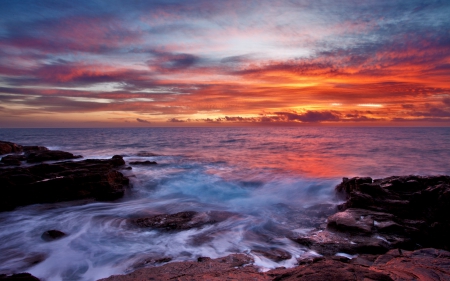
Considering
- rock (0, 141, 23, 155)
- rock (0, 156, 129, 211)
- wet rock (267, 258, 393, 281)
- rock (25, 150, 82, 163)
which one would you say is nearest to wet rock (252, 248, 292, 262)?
wet rock (267, 258, 393, 281)

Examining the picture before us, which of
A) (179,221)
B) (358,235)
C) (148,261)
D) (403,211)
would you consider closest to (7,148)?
(179,221)

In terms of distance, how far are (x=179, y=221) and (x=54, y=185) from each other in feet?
21.8

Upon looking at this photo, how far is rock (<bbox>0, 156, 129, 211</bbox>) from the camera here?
454 inches

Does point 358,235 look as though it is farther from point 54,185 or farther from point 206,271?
point 54,185

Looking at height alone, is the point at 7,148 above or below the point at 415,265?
above

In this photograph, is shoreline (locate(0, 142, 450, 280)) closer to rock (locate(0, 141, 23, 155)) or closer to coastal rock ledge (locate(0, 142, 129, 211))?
coastal rock ledge (locate(0, 142, 129, 211))

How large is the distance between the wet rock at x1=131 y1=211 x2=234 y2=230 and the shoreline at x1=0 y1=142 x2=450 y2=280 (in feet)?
0.11

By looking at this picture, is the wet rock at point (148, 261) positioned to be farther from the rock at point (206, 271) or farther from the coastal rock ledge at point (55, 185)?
the coastal rock ledge at point (55, 185)

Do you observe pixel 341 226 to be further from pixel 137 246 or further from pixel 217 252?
pixel 137 246

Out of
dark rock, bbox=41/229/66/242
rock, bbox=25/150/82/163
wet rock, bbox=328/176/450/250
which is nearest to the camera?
wet rock, bbox=328/176/450/250

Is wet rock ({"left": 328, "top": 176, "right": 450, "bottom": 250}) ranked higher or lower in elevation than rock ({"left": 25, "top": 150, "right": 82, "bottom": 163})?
lower

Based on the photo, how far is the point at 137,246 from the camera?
7941mm

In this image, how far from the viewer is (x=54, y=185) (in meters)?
12.2

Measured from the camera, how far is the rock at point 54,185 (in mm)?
11523
